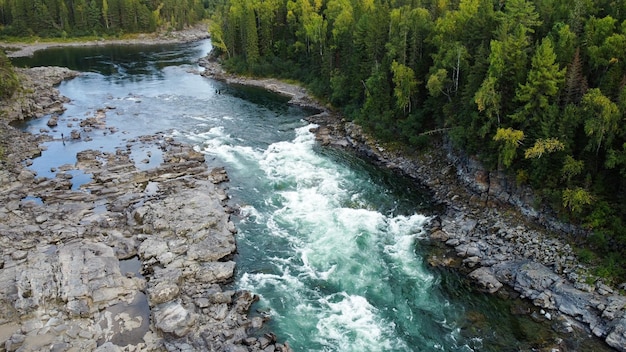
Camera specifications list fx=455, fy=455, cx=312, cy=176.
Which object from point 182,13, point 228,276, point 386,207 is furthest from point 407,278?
point 182,13

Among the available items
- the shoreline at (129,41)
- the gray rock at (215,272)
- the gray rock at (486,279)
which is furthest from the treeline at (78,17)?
the gray rock at (486,279)

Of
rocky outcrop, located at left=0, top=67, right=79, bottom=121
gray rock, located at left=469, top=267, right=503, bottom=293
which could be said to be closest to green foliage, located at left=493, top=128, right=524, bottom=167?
gray rock, located at left=469, top=267, right=503, bottom=293

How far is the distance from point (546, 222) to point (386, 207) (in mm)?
13611

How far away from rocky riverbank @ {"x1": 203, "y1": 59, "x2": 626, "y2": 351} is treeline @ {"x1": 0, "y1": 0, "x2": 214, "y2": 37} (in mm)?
122438

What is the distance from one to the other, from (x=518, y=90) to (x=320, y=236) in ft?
68.9

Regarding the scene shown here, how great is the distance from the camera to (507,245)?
36125mm

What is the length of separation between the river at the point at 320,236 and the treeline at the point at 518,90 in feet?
26.7

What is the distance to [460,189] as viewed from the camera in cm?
4444

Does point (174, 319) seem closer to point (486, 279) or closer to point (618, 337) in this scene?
point (486, 279)

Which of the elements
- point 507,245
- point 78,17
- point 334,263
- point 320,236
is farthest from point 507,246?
point 78,17

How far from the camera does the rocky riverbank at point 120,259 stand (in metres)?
27.9

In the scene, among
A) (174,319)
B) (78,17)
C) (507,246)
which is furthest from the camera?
(78,17)

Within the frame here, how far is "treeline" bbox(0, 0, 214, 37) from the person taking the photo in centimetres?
13225

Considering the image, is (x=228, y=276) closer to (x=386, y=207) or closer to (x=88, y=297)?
(x=88, y=297)
